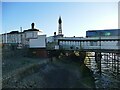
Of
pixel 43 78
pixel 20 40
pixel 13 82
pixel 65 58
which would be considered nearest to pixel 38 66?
pixel 43 78

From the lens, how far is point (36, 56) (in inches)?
993

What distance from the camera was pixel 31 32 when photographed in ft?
124

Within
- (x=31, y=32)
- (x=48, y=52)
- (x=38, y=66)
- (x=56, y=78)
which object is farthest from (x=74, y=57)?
(x=31, y=32)

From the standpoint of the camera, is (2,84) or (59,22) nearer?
(2,84)

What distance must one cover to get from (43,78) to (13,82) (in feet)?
9.06

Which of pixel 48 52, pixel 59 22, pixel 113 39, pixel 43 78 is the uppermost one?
pixel 59 22

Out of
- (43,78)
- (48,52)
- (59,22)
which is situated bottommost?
(43,78)

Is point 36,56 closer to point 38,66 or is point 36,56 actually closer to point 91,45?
point 38,66

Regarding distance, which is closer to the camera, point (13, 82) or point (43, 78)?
point (13, 82)

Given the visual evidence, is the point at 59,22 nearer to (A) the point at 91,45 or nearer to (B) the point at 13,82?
(A) the point at 91,45

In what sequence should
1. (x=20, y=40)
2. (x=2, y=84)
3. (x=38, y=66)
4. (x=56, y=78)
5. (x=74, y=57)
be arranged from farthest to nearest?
(x=20, y=40) < (x=74, y=57) < (x=38, y=66) < (x=56, y=78) < (x=2, y=84)

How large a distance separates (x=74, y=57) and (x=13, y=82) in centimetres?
1407

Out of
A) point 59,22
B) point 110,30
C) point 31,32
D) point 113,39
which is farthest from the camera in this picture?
point 59,22

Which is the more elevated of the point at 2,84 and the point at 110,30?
the point at 110,30
